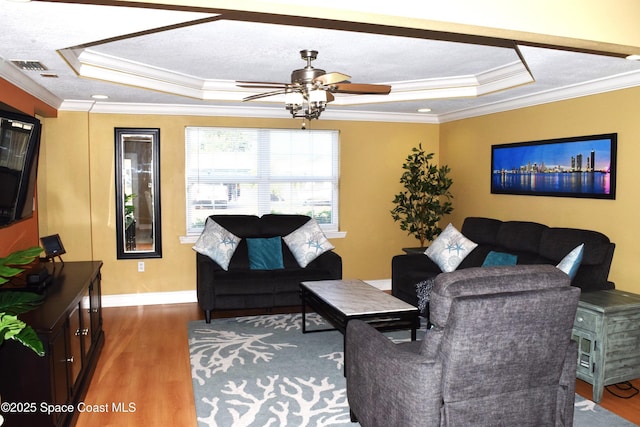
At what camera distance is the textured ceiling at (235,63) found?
2799mm

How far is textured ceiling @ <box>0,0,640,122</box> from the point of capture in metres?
2.80

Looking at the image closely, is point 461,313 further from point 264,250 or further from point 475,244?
point 264,250

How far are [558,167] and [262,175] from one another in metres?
3.33

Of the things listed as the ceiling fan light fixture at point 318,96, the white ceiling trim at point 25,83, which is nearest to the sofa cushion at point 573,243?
the ceiling fan light fixture at point 318,96

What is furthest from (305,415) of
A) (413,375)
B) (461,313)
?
(461,313)

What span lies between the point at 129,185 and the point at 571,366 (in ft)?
16.1

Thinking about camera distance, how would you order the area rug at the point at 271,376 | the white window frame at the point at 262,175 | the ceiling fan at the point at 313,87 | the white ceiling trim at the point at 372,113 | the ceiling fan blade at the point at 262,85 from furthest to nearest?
the white window frame at the point at 262,175
the white ceiling trim at the point at 372,113
the ceiling fan blade at the point at 262,85
the ceiling fan at the point at 313,87
the area rug at the point at 271,376

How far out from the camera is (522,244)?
471 cm

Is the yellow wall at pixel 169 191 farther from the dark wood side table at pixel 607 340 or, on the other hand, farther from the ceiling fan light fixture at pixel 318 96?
the dark wood side table at pixel 607 340

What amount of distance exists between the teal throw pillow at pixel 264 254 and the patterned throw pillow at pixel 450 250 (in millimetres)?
1651

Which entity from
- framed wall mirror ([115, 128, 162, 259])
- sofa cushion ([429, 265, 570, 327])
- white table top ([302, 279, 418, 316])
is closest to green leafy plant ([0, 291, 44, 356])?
sofa cushion ([429, 265, 570, 327])

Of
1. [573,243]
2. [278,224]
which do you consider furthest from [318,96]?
[278,224]

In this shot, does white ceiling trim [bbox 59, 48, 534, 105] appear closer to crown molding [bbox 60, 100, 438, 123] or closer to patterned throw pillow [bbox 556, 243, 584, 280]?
crown molding [bbox 60, 100, 438, 123]

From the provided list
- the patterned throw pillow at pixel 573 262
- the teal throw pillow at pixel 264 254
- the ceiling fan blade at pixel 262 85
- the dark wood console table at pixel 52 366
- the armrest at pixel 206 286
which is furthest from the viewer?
the teal throw pillow at pixel 264 254
